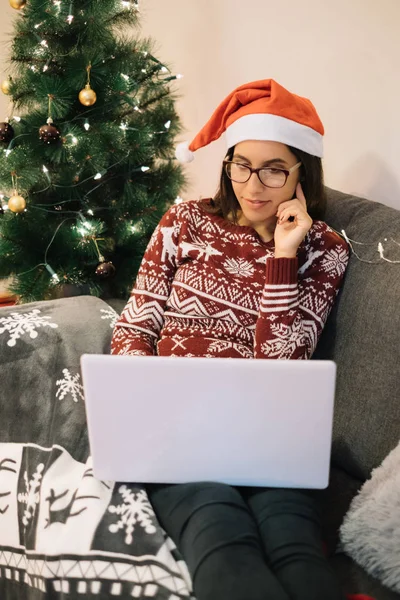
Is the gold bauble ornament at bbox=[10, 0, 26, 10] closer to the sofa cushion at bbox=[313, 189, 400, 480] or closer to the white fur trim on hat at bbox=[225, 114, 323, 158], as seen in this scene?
the white fur trim on hat at bbox=[225, 114, 323, 158]

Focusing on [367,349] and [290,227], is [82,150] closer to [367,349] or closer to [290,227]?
[290,227]

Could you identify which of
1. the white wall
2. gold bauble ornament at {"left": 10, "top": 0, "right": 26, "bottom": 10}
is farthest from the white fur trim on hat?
gold bauble ornament at {"left": 10, "top": 0, "right": 26, "bottom": 10}

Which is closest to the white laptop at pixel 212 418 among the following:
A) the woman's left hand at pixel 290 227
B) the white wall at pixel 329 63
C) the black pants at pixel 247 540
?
the black pants at pixel 247 540

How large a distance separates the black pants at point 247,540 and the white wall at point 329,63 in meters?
0.92

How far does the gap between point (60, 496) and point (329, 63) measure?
4.36 feet

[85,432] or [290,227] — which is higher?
[290,227]

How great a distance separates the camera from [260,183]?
132cm

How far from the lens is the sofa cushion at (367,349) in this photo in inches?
45.3

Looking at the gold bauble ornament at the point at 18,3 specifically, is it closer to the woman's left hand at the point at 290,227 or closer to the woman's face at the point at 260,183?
A: the woman's face at the point at 260,183

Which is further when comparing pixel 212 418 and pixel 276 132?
pixel 276 132

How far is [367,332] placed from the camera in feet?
3.99

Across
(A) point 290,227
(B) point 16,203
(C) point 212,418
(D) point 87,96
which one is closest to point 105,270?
(B) point 16,203

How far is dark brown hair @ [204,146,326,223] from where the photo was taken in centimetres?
139

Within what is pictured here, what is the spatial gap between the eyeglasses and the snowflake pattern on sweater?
13 centimetres
